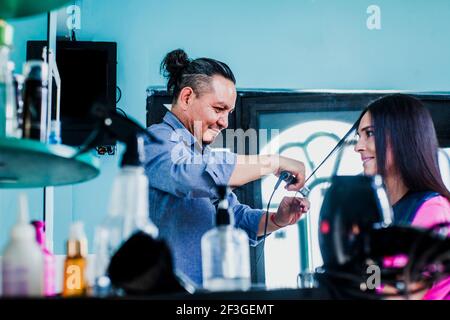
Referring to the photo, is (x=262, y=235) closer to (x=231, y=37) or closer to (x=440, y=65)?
(x=231, y=37)

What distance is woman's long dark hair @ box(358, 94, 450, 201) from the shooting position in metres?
1.61

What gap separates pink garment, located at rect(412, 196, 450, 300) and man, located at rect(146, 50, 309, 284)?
1.26ft

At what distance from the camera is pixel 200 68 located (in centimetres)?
208

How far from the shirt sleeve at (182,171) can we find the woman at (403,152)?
0.40 metres

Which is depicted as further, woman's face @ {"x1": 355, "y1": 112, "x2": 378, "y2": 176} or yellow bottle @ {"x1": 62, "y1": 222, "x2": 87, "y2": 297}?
woman's face @ {"x1": 355, "y1": 112, "x2": 378, "y2": 176}

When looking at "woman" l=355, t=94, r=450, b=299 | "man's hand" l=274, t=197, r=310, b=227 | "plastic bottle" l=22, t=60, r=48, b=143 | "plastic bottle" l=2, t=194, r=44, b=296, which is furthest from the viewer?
"man's hand" l=274, t=197, r=310, b=227

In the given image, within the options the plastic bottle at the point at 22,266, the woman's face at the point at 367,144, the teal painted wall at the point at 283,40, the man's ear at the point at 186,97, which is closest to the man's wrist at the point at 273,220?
the woman's face at the point at 367,144

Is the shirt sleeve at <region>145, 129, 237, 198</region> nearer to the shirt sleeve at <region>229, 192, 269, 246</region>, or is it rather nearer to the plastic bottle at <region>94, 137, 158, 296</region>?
the shirt sleeve at <region>229, 192, 269, 246</region>

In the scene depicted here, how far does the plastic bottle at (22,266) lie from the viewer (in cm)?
77

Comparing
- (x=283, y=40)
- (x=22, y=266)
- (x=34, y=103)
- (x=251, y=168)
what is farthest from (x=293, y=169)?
(x=283, y=40)

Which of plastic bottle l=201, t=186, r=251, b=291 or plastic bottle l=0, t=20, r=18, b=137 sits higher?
plastic bottle l=0, t=20, r=18, b=137

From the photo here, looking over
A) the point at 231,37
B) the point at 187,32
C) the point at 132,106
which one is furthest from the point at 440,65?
the point at 132,106

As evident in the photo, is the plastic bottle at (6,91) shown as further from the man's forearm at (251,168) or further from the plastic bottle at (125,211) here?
the man's forearm at (251,168)

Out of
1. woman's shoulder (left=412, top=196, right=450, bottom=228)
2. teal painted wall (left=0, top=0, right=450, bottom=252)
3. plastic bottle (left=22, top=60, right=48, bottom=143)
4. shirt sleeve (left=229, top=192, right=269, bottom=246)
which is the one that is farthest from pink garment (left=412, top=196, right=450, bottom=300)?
teal painted wall (left=0, top=0, right=450, bottom=252)
